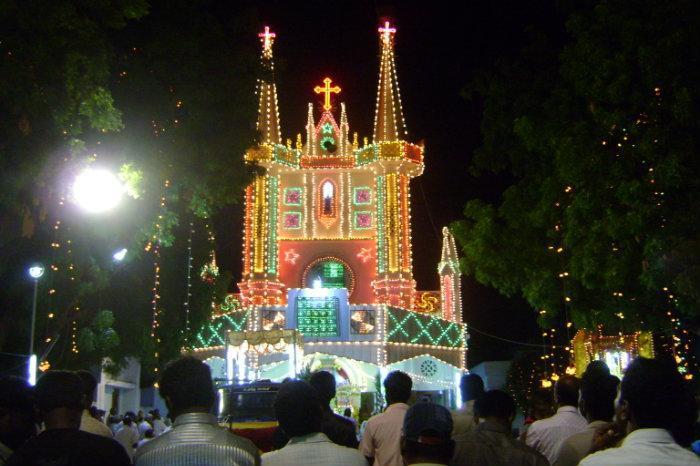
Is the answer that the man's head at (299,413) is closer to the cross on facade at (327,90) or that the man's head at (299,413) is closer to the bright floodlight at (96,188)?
the bright floodlight at (96,188)

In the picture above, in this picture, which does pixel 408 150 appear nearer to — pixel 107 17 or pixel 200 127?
pixel 200 127

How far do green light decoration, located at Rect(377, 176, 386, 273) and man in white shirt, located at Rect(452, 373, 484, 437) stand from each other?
3080 centimetres

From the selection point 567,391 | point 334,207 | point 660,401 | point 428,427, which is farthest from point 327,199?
point 660,401

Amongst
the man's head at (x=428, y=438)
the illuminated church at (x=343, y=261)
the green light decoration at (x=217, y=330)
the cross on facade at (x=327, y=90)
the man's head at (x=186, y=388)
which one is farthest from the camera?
the cross on facade at (x=327, y=90)

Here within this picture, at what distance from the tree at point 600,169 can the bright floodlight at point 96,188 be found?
815 centimetres

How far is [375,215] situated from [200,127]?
26.2 meters

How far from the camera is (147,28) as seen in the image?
13477mm

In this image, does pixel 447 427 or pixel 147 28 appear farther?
pixel 147 28

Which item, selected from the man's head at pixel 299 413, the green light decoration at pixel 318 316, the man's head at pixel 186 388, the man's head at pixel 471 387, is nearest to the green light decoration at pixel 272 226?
the green light decoration at pixel 318 316

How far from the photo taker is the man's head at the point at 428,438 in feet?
12.6

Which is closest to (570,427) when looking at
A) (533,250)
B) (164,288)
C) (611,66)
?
(611,66)

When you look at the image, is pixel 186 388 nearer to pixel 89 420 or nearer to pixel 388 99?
pixel 89 420

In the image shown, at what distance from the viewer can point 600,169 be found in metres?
14.5

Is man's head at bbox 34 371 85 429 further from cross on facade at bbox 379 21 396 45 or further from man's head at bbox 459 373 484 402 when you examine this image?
cross on facade at bbox 379 21 396 45
